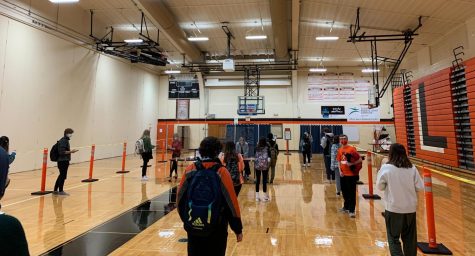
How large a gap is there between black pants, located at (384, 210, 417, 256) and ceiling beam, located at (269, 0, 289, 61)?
8548 mm

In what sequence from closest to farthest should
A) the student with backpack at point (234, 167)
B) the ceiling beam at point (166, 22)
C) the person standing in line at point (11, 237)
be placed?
the person standing in line at point (11, 237), the student with backpack at point (234, 167), the ceiling beam at point (166, 22)

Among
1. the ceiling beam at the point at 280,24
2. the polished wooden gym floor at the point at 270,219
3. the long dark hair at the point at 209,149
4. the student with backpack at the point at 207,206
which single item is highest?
the ceiling beam at the point at 280,24

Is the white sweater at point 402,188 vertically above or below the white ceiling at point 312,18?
below

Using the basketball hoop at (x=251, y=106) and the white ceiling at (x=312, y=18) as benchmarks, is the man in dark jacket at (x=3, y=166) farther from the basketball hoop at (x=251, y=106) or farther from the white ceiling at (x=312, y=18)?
the basketball hoop at (x=251, y=106)

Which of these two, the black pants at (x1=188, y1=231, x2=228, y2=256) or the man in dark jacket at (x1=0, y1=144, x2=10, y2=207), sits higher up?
the man in dark jacket at (x1=0, y1=144, x2=10, y2=207)

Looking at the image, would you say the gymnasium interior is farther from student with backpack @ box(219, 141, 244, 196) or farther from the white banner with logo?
student with backpack @ box(219, 141, 244, 196)

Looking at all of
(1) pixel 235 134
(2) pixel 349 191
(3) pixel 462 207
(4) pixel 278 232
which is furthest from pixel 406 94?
(4) pixel 278 232

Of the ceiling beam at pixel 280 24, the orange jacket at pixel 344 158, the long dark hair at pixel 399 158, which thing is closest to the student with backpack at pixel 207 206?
the long dark hair at pixel 399 158

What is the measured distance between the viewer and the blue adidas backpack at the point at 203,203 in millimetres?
1965

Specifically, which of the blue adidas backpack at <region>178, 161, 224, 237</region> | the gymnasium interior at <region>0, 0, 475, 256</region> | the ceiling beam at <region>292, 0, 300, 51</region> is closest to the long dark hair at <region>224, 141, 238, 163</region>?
the gymnasium interior at <region>0, 0, 475, 256</region>

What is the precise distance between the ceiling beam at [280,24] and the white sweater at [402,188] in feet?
27.2

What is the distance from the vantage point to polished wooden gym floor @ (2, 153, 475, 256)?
378 cm

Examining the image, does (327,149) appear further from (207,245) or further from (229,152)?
(207,245)

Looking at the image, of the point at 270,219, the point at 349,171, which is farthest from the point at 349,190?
the point at 270,219
